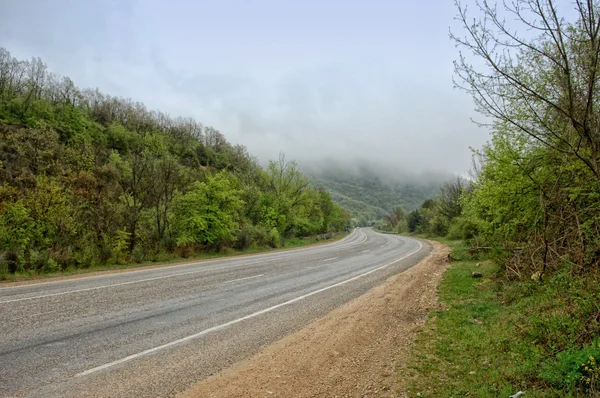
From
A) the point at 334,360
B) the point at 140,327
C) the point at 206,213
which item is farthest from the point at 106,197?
the point at 334,360

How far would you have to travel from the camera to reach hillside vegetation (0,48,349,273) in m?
15.4

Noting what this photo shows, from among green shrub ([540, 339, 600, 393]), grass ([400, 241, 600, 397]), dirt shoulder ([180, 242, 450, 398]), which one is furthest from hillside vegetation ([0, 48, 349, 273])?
green shrub ([540, 339, 600, 393])

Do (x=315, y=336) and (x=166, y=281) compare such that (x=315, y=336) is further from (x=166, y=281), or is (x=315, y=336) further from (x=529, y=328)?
(x=166, y=281)

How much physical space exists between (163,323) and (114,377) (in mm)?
2387

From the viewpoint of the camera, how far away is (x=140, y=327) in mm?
6652

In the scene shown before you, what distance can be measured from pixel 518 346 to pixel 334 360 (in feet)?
9.79

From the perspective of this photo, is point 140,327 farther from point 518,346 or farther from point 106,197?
point 106,197

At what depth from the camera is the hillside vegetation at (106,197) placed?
50.5ft

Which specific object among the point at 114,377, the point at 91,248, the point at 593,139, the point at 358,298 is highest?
the point at 593,139

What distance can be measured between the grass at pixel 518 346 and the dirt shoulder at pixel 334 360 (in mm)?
394

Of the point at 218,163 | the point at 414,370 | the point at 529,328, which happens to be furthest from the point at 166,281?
the point at 218,163

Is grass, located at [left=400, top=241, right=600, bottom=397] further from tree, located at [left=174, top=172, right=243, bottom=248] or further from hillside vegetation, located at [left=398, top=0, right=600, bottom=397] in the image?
tree, located at [left=174, top=172, right=243, bottom=248]

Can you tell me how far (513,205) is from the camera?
35.3ft

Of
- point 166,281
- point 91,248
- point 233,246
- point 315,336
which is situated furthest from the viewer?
point 233,246
